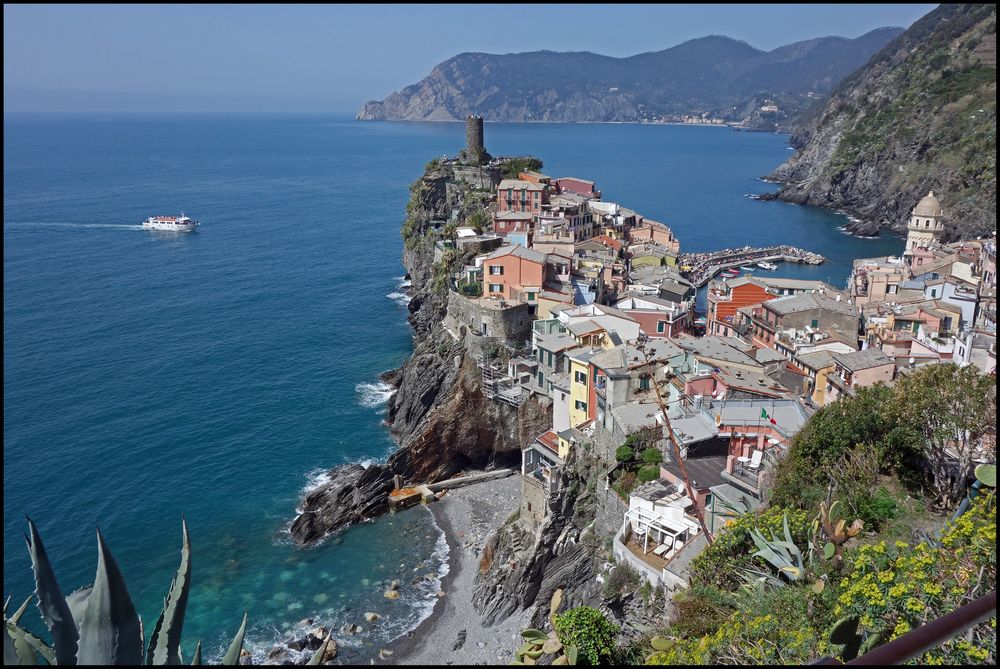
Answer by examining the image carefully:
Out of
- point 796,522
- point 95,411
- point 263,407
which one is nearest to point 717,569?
point 796,522

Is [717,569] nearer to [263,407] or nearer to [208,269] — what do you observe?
[263,407]

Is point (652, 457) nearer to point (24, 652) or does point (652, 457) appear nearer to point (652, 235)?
point (24, 652)

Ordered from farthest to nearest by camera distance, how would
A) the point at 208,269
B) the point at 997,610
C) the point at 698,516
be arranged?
the point at 208,269 < the point at 698,516 < the point at 997,610

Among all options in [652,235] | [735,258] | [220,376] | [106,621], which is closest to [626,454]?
[106,621]

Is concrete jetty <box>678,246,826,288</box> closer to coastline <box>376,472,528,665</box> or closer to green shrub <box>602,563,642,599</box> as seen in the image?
coastline <box>376,472,528,665</box>

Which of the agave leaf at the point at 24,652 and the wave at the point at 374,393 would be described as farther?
the wave at the point at 374,393

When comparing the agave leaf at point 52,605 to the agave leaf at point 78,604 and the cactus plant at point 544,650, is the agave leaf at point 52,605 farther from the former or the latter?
the cactus plant at point 544,650

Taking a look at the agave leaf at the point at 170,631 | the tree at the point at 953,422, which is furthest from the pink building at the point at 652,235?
the agave leaf at the point at 170,631

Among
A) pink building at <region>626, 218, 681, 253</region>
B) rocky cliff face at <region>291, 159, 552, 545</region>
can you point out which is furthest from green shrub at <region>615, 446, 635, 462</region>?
pink building at <region>626, 218, 681, 253</region>
